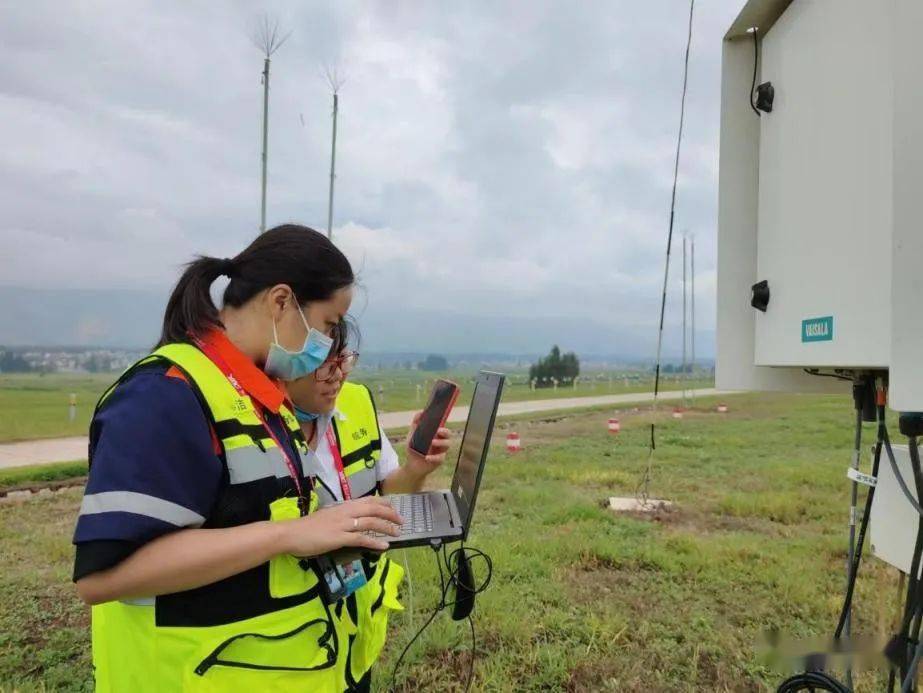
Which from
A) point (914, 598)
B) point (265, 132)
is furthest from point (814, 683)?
point (265, 132)

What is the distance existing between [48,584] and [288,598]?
3.58 meters

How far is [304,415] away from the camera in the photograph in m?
1.87

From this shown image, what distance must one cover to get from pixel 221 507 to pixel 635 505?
5566 mm

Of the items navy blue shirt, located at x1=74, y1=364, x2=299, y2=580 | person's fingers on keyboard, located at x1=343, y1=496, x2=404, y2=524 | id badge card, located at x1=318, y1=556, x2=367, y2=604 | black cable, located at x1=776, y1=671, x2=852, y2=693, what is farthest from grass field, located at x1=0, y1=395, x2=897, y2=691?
navy blue shirt, located at x1=74, y1=364, x2=299, y2=580

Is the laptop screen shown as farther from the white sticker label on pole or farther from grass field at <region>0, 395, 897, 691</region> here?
grass field at <region>0, 395, 897, 691</region>

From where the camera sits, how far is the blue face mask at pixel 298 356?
59.5 inches

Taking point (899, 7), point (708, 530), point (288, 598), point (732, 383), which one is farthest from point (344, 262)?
point (708, 530)

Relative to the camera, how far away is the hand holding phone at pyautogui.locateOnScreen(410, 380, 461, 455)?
206cm

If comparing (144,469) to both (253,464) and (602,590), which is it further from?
(602,590)

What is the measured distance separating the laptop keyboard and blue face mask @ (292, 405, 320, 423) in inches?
14.1

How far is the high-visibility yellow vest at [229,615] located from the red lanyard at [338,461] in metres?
0.44

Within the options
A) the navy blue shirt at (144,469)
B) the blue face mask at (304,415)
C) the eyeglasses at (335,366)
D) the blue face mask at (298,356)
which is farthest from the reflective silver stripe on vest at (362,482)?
the navy blue shirt at (144,469)

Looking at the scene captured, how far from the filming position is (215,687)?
1.24 metres

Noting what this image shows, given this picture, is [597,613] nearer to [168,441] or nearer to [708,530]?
[708,530]
